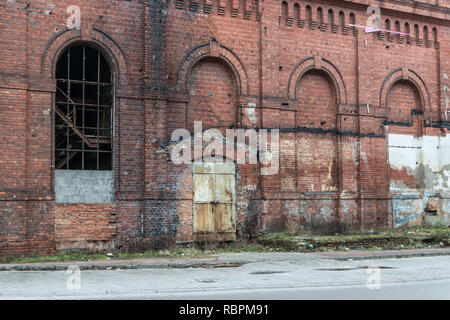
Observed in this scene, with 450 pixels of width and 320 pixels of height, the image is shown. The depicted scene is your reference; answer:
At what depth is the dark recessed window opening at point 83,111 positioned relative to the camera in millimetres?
16469

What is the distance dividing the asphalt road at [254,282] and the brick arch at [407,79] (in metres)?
8.19

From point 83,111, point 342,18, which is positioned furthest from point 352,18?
point 83,111

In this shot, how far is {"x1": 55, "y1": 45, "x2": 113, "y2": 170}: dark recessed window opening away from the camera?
1647cm

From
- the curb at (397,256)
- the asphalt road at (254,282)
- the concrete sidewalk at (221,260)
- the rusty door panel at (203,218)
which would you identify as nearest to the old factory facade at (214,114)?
the rusty door panel at (203,218)

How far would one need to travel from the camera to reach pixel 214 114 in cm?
1852

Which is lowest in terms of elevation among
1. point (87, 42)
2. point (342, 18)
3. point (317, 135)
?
point (317, 135)

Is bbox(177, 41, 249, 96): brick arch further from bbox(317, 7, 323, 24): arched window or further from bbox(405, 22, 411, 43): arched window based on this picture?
bbox(405, 22, 411, 43): arched window

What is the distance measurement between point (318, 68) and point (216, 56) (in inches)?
157

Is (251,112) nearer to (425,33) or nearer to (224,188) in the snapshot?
(224,188)

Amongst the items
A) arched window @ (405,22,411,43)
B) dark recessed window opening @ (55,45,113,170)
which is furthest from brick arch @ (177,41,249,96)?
arched window @ (405,22,411,43)

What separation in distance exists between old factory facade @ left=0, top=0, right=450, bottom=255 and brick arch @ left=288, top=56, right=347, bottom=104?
0.17 feet

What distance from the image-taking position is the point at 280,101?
63.7ft
